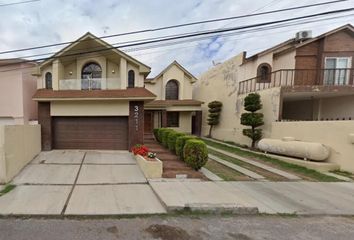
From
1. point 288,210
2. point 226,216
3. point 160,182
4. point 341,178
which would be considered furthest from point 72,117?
point 341,178

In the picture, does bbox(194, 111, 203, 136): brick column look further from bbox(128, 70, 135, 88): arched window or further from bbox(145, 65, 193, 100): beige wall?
bbox(128, 70, 135, 88): arched window

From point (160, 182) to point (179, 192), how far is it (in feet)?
4.18

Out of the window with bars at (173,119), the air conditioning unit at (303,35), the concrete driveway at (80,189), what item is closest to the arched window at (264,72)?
the air conditioning unit at (303,35)

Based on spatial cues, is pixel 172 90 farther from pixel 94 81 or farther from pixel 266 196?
pixel 266 196

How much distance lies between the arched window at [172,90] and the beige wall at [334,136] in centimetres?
1359

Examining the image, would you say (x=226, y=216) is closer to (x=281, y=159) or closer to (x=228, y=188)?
(x=228, y=188)

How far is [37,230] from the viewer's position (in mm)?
4355

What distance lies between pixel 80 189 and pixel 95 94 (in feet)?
23.7

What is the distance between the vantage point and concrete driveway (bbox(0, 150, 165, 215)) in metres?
5.45

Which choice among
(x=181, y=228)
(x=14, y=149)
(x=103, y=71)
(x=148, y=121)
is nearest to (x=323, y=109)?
(x=148, y=121)

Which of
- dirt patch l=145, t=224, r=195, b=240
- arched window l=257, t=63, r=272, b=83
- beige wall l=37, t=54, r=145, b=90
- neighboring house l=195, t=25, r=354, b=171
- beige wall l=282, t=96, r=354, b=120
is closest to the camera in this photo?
dirt patch l=145, t=224, r=195, b=240

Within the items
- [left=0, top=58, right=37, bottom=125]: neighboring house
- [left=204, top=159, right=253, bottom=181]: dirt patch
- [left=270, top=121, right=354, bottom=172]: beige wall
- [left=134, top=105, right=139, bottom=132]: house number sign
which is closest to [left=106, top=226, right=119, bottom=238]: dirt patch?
[left=204, top=159, right=253, bottom=181]: dirt patch

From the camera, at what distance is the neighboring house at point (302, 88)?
10828mm

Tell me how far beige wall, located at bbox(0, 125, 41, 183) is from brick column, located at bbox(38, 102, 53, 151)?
1.66 m
